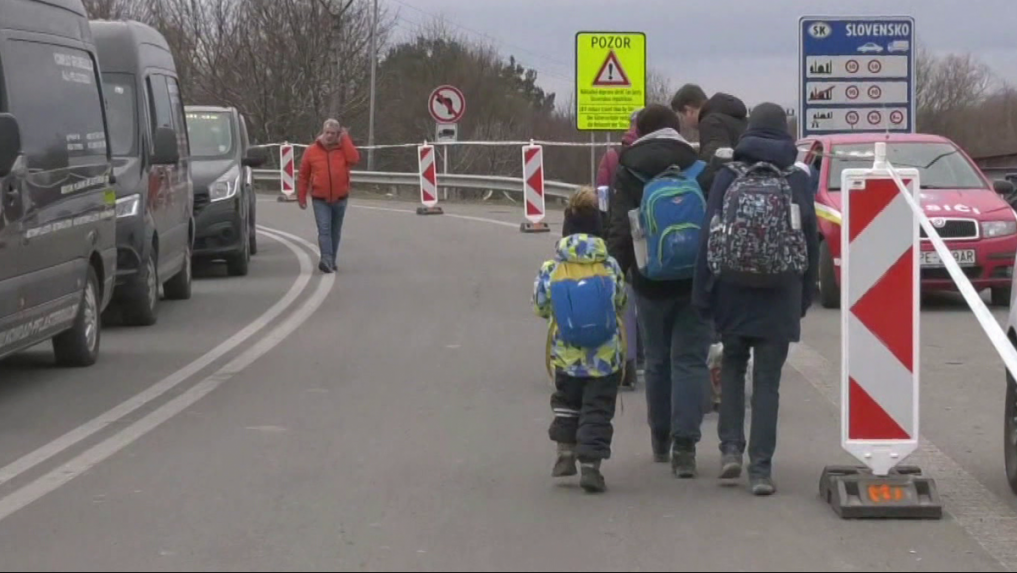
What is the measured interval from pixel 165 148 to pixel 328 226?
4383 mm

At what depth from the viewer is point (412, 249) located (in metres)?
22.8

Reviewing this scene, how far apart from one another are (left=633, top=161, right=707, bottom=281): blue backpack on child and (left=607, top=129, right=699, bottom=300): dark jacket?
0.10 metres

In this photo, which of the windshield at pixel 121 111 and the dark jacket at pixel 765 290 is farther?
the windshield at pixel 121 111

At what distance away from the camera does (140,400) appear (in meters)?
10.6

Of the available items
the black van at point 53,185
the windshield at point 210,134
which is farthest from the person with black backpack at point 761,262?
the windshield at point 210,134

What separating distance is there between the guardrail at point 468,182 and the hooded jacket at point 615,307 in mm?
19518

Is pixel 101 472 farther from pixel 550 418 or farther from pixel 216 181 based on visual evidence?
pixel 216 181

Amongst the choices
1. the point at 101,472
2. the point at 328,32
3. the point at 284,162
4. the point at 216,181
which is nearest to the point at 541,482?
the point at 101,472

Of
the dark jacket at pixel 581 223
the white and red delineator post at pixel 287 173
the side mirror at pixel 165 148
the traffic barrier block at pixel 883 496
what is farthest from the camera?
the white and red delineator post at pixel 287 173

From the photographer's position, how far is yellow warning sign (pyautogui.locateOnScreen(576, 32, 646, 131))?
22359 millimetres

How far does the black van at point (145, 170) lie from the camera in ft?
46.8

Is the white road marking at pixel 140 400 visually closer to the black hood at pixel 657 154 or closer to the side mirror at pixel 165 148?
the side mirror at pixel 165 148

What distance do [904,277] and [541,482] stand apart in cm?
197

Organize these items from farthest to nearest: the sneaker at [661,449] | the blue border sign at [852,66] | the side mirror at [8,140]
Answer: the blue border sign at [852,66] → the side mirror at [8,140] → the sneaker at [661,449]
